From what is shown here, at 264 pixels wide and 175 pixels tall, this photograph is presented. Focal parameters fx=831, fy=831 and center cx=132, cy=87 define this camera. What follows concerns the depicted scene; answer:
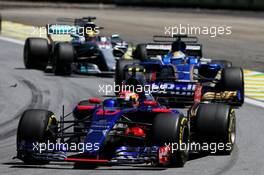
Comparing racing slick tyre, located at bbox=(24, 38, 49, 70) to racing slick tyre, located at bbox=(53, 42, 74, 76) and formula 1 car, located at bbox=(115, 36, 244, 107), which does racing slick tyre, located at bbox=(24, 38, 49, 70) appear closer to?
racing slick tyre, located at bbox=(53, 42, 74, 76)

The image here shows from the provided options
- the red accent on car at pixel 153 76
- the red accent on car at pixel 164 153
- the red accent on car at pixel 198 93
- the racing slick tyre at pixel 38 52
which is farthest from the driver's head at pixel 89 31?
the red accent on car at pixel 164 153

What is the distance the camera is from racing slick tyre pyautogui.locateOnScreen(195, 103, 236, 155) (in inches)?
507

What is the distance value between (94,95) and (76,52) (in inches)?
203

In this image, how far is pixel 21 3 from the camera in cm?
7681

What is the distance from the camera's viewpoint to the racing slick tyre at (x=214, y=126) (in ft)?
42.2

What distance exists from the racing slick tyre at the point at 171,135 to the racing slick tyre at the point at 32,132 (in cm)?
162

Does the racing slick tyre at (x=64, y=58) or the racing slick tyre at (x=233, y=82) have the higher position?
the racing slick tyre at (x=233, y=82)

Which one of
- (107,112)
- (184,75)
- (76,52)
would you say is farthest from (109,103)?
(76,52)

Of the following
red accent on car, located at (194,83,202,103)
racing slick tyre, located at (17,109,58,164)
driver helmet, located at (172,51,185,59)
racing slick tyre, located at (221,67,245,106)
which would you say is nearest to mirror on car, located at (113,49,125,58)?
driver helmet, located at (172,51,185,59)

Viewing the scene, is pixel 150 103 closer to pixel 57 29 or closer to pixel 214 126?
pixel 214 126

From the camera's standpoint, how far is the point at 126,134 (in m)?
12.7

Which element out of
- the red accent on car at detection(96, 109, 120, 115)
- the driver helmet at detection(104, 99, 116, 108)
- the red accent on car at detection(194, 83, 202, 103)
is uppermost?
the red accent on car at detection(96, 109, 120, 115)

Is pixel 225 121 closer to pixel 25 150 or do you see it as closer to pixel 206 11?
pixel 25 150

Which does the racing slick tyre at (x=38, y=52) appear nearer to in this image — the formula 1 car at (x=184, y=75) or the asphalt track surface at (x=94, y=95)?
the asphalt track surface at (x=94, y=95)
